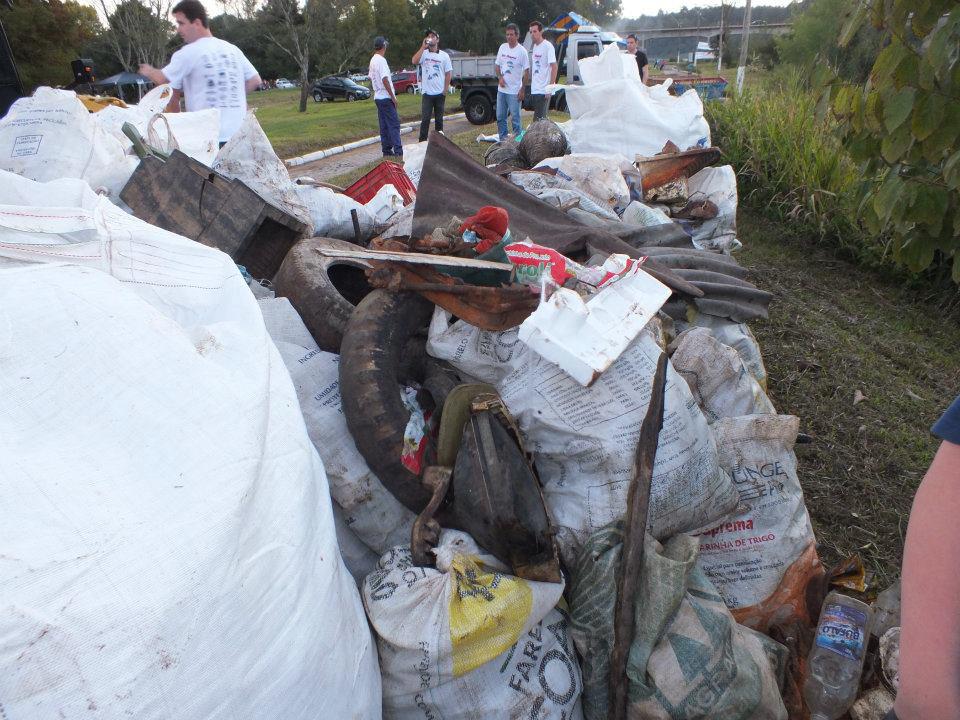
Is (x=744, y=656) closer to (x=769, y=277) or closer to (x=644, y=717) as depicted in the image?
(x=644, y=717)

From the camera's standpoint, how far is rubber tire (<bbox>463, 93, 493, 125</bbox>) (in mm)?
14359

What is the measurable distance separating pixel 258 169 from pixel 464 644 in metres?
2.31

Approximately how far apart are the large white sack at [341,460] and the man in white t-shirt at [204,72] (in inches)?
110

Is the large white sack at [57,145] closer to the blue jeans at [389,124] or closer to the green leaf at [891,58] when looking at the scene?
the green leaf at [891,58]

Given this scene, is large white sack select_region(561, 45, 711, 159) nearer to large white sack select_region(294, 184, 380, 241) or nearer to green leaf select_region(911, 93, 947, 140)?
large white sack select_region(294, 184, 380, 241)

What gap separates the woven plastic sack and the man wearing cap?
8.24 metres

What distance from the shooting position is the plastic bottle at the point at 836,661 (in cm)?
168

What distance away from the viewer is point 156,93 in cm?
372

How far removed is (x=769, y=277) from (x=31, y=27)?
24.4 metres

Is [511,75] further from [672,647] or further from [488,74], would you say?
[672,647]

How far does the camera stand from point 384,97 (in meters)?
8.73

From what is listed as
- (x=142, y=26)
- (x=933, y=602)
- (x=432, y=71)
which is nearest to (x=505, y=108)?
(x=432, y=71)

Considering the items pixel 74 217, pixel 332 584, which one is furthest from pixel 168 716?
pixel 74 217

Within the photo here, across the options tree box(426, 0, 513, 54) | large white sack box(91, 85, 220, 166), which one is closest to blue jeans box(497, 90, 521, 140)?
large white sack box(91, 85, 220, 166)
